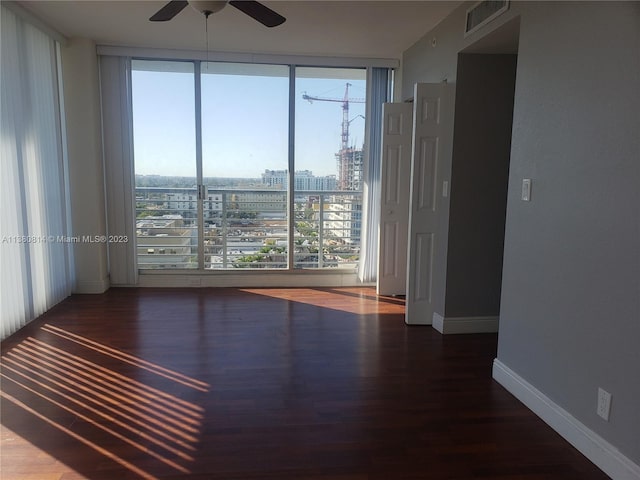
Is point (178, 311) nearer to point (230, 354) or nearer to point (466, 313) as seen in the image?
point (230, 354)

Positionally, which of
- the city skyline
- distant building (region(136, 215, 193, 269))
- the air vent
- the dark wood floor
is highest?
the air vent

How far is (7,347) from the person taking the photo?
10.7 ft

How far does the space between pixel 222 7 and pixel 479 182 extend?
7.48ft

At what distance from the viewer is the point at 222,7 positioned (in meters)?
2.35

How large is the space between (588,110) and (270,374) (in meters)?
2.32

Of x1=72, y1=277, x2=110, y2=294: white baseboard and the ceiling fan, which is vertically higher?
the ceiling fan

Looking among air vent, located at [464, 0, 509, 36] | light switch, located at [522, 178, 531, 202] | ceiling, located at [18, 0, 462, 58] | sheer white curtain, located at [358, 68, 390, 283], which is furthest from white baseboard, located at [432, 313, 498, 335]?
ceiling, located at [18, 0, 462, 58]

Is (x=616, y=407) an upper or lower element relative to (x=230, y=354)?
upper

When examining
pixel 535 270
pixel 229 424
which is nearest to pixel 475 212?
pixel 535 270

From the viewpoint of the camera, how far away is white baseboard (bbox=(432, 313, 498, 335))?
12.2 ft

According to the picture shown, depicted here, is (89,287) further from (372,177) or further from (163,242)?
(372,177)

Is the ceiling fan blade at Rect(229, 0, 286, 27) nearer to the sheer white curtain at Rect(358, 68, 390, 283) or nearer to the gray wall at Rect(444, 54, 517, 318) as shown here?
the gray wall at Rect(444, 54, 517, 318)

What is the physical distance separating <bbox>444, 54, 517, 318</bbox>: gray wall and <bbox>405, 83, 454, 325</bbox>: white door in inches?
5.5

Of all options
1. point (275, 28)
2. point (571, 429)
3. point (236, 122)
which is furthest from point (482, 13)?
point (236, 122)
